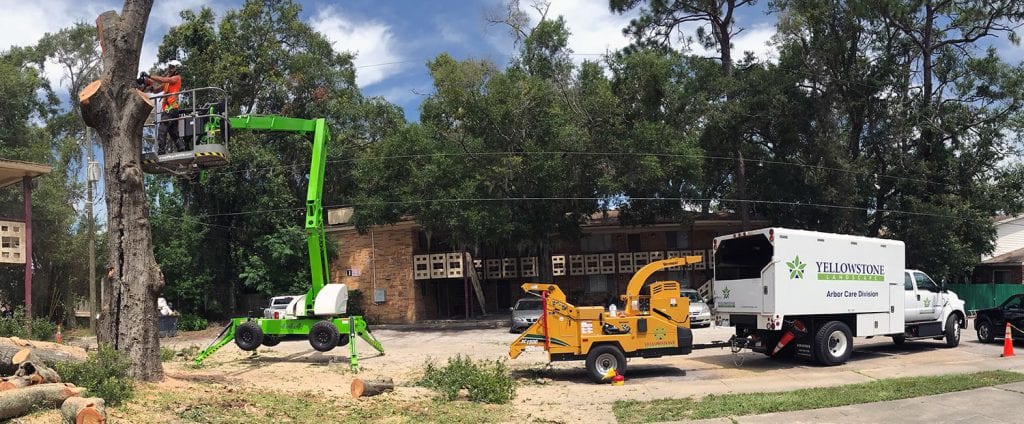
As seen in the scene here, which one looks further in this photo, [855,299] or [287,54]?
[287,54]

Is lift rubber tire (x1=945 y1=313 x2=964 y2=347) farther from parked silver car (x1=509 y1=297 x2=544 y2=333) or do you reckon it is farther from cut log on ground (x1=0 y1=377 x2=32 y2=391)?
cut log on ground (x1=0 y1=377 x2=32 y2=391)

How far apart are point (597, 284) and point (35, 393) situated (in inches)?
1150

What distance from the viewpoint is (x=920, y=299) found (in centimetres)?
1725

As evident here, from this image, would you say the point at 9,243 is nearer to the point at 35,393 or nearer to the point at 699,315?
the point at 35,393

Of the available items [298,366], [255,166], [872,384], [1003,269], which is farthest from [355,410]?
[1003,269]

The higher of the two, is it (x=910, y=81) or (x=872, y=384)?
(x=910, y=81)

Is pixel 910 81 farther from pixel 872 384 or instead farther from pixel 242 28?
pixel 242 28

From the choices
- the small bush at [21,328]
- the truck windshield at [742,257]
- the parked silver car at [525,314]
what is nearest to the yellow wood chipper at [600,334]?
the truck windshield at [742,257]

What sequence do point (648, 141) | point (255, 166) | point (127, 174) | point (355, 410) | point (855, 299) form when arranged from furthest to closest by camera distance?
1. point (255, 166)
2. point (648, 141)
3. point (855, 299)
4. point (127, 174)
5. point (355, 410)

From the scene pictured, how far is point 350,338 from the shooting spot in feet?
51.4

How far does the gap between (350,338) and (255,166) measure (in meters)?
18.7

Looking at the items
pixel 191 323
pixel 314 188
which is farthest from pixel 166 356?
pixel 191 323

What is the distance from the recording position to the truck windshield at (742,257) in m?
14.7

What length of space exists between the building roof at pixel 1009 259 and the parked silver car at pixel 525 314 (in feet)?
83.7
